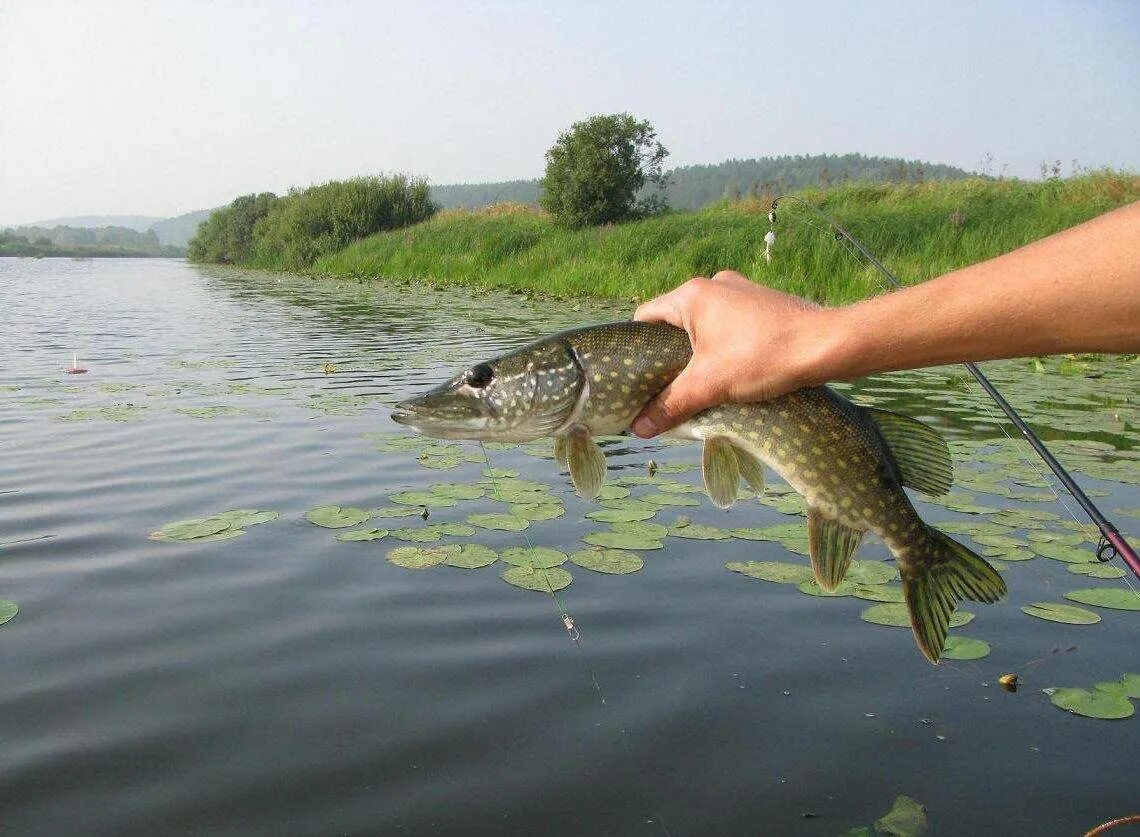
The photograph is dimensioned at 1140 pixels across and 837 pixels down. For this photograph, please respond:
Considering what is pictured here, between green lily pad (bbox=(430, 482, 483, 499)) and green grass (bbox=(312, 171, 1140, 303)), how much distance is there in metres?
10.3

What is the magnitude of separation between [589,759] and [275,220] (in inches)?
2155

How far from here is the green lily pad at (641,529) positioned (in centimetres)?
427

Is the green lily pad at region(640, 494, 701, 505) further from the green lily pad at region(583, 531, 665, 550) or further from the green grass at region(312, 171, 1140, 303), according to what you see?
the green grass at region(312, 171, 1140, 303)

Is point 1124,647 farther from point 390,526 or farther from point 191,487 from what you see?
point 191,487

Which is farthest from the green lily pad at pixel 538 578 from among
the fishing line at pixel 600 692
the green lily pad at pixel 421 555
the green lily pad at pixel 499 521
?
the green lily pad at pixel 499 521

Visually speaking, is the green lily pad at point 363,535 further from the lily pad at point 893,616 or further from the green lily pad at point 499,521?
the lily pad at point 893,616

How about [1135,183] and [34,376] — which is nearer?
[34,376]

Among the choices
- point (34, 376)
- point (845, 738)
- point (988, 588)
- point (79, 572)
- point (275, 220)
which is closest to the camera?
point (988, 588)

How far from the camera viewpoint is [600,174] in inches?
1188

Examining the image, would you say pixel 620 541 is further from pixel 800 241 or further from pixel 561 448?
pixel 800 241

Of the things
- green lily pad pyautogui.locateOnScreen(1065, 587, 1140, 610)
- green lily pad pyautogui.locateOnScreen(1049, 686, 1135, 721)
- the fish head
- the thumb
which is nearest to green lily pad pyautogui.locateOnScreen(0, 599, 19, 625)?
the fish head

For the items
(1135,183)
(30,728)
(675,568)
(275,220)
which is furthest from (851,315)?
(275,220)

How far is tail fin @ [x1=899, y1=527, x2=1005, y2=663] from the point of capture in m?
2.43

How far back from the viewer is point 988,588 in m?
2.44
